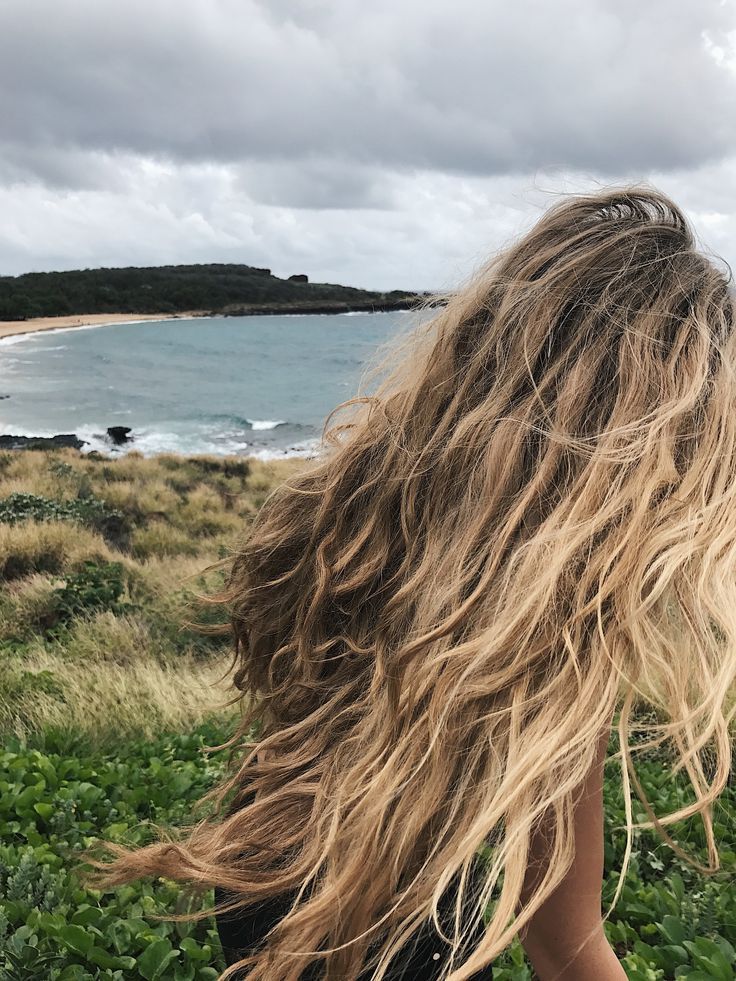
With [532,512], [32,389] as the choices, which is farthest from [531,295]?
[32,389]

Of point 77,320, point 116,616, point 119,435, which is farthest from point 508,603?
point 77,320

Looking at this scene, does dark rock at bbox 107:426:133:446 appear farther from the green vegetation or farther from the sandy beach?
the sandy beach

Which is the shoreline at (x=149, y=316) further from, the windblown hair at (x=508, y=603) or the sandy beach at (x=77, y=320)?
the windblown hair at (x=508, y=603)

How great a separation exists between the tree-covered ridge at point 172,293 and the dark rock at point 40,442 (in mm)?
36255

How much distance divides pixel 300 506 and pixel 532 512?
2.63 feet

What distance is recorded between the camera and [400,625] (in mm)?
1588

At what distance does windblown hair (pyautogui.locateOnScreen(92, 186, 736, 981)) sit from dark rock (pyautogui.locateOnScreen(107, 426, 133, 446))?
84.9 feet

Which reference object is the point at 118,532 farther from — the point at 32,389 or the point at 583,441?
the point at 32,389

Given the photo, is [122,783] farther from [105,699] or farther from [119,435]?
[119,435]

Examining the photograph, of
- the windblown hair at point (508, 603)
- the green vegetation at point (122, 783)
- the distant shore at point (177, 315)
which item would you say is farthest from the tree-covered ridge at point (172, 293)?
the windblown hair at point (508, 603)

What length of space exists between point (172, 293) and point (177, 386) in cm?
4639

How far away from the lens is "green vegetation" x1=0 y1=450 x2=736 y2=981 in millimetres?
2354

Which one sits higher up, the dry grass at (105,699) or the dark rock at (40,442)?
the dry grass at (105,699)

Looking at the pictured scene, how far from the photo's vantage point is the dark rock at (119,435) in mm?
26594
